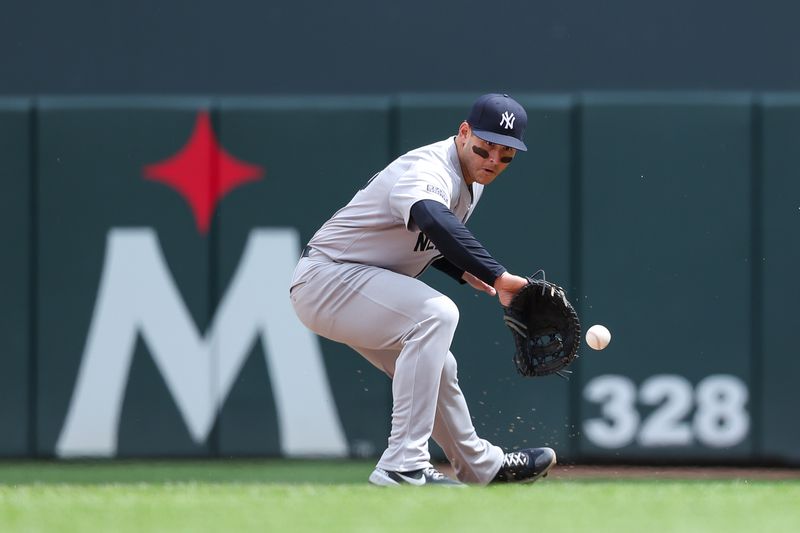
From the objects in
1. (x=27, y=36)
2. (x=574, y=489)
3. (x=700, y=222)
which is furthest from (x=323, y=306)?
(x=27, y=36)

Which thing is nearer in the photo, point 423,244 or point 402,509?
point 402,509

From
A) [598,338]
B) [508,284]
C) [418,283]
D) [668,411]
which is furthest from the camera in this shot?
[668,411]

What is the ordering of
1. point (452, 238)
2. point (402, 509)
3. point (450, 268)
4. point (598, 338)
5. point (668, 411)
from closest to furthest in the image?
1. point (402, 509)
2. point (452, 238)
3. point (598, 338)
4. point (450, 268)
5. point (668, 411)

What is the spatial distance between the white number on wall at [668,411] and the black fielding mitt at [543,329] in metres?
1.49

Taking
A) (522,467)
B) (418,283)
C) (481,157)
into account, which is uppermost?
(481,157)

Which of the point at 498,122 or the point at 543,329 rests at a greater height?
the point at 498,122

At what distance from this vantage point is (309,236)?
5.88 m

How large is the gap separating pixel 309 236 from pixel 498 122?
1.82m

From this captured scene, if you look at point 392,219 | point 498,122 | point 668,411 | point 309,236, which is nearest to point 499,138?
point 498,122

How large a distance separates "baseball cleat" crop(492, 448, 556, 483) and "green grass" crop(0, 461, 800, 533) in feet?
0.82

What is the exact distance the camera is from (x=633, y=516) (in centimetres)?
340

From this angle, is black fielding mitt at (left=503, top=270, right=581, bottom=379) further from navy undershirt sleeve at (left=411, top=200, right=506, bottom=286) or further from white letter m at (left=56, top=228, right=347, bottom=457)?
white letter m at (left=56, top=228, right=347, bottom=457)

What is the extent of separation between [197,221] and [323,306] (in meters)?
1.73

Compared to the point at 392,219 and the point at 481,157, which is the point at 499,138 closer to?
the point at 481,157
